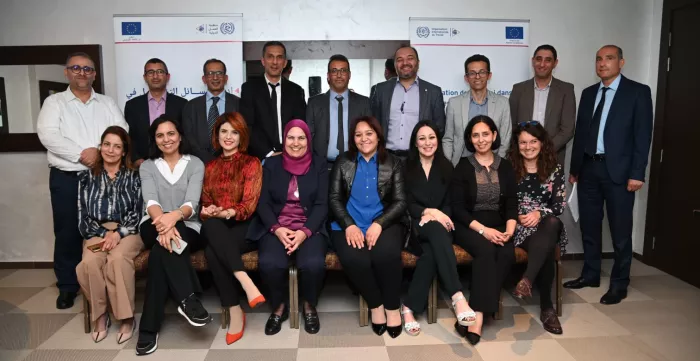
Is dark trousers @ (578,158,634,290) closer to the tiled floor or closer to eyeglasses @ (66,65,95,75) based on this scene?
the tiled floor

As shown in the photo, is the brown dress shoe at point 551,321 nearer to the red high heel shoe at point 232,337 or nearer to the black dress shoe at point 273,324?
the black dress shoe at point 273,324

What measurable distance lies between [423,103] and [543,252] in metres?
1.48

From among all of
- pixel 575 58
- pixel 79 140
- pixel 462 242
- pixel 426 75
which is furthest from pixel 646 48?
pixel 79 140

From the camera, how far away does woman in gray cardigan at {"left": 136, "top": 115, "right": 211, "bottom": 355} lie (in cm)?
278

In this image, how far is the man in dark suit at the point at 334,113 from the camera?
3689 mm

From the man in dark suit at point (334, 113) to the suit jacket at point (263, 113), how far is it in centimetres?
17

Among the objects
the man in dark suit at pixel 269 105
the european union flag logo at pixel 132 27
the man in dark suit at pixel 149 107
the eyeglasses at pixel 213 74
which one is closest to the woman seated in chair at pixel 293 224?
the man in dark suit at pixel 269 105

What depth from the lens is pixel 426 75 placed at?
4.31 m

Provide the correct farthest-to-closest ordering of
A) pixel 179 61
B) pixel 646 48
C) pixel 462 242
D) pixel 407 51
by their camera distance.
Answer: pixel 646 48 < pixel 179 61 < pixel 407 51 < pixel 462 242

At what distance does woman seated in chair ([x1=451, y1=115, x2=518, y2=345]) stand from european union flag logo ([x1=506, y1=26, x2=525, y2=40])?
58.8 inches

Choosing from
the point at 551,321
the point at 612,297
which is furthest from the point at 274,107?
the point at 612,297

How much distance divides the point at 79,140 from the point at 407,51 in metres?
2.59

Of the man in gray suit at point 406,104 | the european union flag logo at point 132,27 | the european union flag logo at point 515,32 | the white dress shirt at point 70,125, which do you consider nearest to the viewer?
the white dress shirt at point 70,125

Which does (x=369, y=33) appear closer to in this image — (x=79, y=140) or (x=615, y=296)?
(x=79, y=140)
